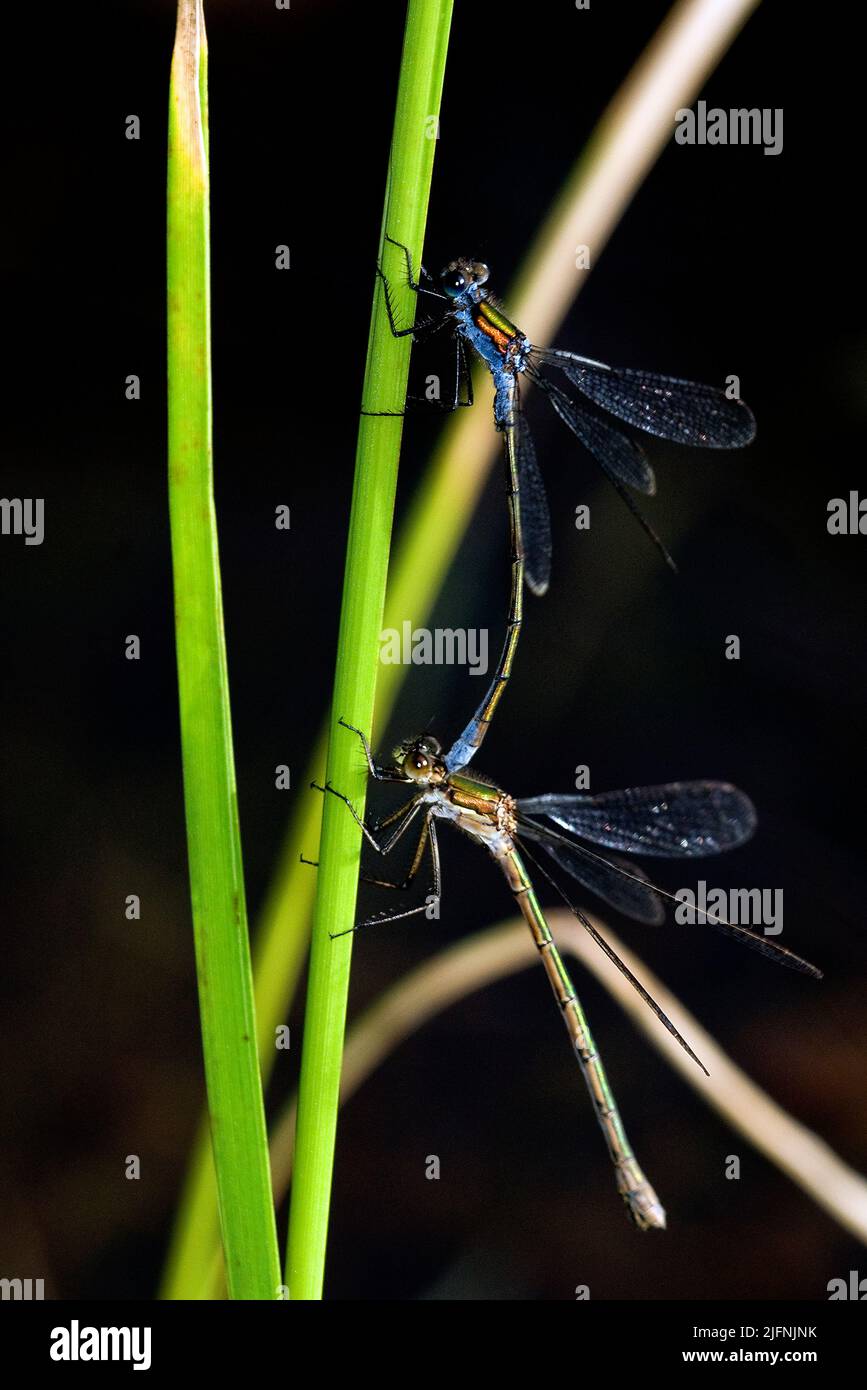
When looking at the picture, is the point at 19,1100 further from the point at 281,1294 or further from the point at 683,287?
the point at 683,287

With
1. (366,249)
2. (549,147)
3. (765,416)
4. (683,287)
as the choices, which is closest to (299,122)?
(366,249)

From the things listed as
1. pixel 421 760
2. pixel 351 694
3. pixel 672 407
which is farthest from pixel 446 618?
pixel 351 694

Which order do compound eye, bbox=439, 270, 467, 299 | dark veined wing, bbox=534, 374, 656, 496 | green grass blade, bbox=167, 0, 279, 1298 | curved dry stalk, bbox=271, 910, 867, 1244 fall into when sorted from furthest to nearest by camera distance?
dark veined wing, bbox=534, 374, 656, 496 → curved dry stalk, bbox=271, 910, 867, 1244 → compound eye, bbox=439, 270, 467, 299 → green grass blade, bbox=167, 0, 279, 1298

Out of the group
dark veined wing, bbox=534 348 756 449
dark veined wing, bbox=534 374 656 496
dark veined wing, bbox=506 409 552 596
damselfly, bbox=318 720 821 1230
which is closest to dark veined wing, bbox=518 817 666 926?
damselfly, bbox=318 720 821 1230

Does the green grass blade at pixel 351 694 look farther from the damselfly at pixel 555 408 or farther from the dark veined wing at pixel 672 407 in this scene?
the dark veined wing at pixel 672 407

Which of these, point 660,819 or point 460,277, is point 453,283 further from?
point 660,819

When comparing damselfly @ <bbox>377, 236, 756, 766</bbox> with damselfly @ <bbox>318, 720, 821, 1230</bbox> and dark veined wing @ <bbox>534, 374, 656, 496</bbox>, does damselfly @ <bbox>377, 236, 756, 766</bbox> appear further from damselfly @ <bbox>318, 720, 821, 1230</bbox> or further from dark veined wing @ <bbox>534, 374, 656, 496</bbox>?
damselfly @ <bbox>318, 720, 821, 1230</bbox>
